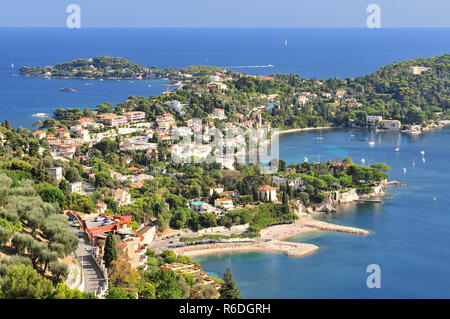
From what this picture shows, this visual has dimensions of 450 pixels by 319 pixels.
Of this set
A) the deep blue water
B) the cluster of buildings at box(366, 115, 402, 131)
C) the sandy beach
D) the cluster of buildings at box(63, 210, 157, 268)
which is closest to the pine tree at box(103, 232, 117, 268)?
the cluster of buildings at box(63, 210, 157, 268)

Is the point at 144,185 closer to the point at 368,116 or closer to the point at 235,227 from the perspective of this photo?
the point at 235,227

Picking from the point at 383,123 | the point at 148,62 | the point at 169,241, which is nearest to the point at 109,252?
the point at 169,241

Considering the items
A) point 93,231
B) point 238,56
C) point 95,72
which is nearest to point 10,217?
point 93,231

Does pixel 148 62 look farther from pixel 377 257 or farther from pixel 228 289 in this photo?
pixel 228 289

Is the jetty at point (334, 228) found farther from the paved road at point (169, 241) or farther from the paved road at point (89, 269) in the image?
the paved road at point (89, 269)

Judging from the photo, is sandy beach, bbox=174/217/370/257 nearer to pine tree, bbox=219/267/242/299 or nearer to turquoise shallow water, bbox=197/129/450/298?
turquoise shallow water, bbox=197/129/450/298

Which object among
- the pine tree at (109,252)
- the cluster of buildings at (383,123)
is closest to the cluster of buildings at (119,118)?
the cluster of buildings at (383,123)
